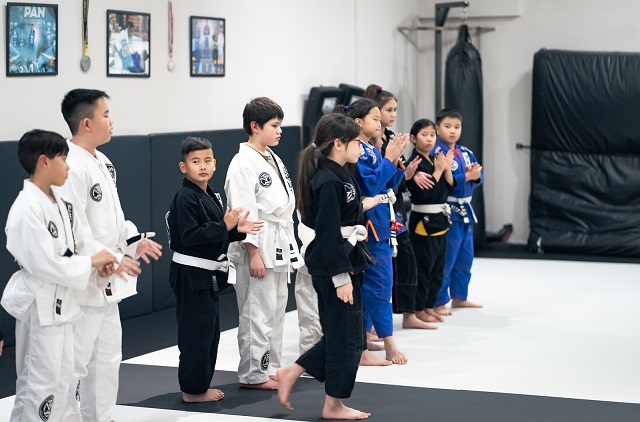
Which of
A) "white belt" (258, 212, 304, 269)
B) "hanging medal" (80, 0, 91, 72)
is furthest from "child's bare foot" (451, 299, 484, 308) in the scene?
"hanging medal" (80, 0, 91, 72)

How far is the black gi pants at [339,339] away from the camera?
12.6 ft

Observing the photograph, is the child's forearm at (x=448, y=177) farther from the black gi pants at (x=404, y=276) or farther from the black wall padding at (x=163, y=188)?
the black wall padding at (x=163, y=188)

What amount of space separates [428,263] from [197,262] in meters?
2.05

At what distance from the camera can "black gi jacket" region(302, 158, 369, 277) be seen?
3803 mm

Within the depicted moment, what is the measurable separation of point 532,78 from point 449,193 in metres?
3.37

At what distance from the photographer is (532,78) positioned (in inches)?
353

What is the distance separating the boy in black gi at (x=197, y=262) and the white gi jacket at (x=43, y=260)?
0.76m

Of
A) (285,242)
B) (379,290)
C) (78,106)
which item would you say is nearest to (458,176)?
(379,290)

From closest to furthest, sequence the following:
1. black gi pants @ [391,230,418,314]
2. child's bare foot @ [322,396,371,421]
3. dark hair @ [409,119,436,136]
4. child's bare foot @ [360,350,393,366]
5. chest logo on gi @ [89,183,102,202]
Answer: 1. chest logo on gi @ [89,183,102,202]
2. child's bare foot @ [322,396,371,421]
3. child's bare foot @ [360,350,393,366]
4. black gi pants @ [391,230,418,314]
5. dark hair @ [409,119,436,136]

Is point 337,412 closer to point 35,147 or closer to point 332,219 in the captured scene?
point 332,219

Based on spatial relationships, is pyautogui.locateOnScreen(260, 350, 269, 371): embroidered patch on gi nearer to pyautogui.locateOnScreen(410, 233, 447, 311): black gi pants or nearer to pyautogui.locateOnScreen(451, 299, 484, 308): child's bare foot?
pyautogui.locateOnScreen(410, 233, 447, 311): black gi pants

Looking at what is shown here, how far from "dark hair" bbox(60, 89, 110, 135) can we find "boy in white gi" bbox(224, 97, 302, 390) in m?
0.87

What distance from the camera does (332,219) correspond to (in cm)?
382

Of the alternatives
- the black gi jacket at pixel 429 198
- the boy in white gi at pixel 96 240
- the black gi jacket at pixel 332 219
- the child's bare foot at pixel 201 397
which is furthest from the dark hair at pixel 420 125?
the boy in white gi at pixel 96 240
